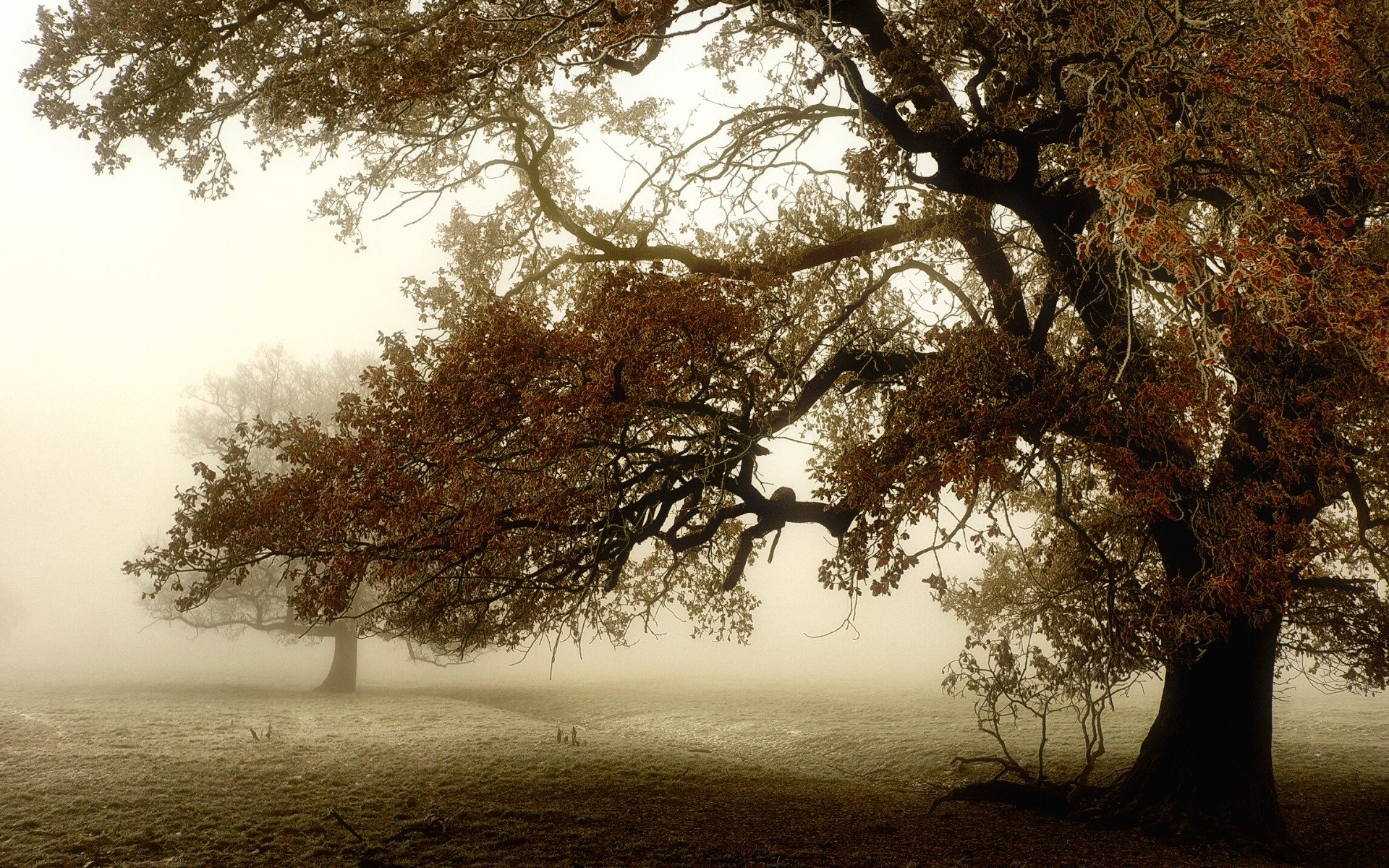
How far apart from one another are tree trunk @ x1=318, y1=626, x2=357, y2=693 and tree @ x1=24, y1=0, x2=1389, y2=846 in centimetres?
1980

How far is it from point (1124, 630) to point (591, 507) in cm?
691

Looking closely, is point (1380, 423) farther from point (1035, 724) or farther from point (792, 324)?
point (1035, 724)

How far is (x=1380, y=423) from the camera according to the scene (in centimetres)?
806

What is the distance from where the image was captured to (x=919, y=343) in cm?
1072

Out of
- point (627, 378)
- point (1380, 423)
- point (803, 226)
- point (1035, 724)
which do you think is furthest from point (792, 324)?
point (1035, 724)

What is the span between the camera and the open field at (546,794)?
8.19 metres

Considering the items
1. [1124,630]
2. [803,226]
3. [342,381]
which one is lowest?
[1124,630]

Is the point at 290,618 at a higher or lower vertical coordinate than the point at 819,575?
lower

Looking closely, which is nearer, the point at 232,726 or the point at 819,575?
the point at 819,575

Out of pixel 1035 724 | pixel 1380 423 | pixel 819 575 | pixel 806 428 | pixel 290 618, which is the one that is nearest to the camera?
pixel 1380 423

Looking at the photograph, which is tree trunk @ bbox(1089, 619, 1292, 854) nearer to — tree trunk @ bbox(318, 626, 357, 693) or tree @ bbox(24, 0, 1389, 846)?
tree @ bbox(24, 0, 1389, 846)

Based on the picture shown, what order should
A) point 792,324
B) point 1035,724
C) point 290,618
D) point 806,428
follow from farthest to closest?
point 290,618
point 1035,724
point 806,428
point 792,324

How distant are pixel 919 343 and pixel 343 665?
25907 mm

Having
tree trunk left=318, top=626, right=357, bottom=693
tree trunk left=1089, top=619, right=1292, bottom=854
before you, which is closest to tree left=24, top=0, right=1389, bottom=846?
tree trunk left=1089, top=619, right=1292, bottom=854
